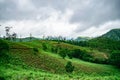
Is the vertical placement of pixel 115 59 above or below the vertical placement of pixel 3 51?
below

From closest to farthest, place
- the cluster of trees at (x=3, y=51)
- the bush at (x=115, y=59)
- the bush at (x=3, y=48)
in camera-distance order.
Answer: the cluster of trees at (x=3, y=51)
the bush at (x=3, y=48)
the bush at (x=115, y=59)

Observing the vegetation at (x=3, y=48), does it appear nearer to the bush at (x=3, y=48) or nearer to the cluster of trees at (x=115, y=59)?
the bush at (x=3, y=48)

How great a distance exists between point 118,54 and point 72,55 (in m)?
25.3

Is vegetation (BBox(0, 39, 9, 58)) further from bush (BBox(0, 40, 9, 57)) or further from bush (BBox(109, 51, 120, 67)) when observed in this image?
bush (BBox(109, 51, 120, 67))

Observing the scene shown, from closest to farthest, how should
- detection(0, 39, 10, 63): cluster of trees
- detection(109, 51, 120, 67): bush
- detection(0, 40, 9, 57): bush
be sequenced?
detection(0, 39, 10, 63): cluster of trees, detection(0, 40, 9, 57): bush, detection(109, 51, 120, 67): bush

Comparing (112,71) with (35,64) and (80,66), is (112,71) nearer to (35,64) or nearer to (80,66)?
(80,66)

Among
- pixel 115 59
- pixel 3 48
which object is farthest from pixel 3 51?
pixel 115 59

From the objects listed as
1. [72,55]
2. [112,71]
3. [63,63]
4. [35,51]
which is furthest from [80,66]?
[72,55]

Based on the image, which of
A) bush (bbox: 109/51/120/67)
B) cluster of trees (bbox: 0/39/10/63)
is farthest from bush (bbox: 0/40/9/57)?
bush (bbox: 109/51/120/67)

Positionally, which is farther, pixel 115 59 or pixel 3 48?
pixel 115 59

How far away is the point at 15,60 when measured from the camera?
88.0 metres

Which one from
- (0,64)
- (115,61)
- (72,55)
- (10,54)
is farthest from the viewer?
(72,55)

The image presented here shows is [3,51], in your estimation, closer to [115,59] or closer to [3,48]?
[3,48]

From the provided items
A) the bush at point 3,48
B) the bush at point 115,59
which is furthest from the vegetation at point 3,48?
the bush at point 115,59
